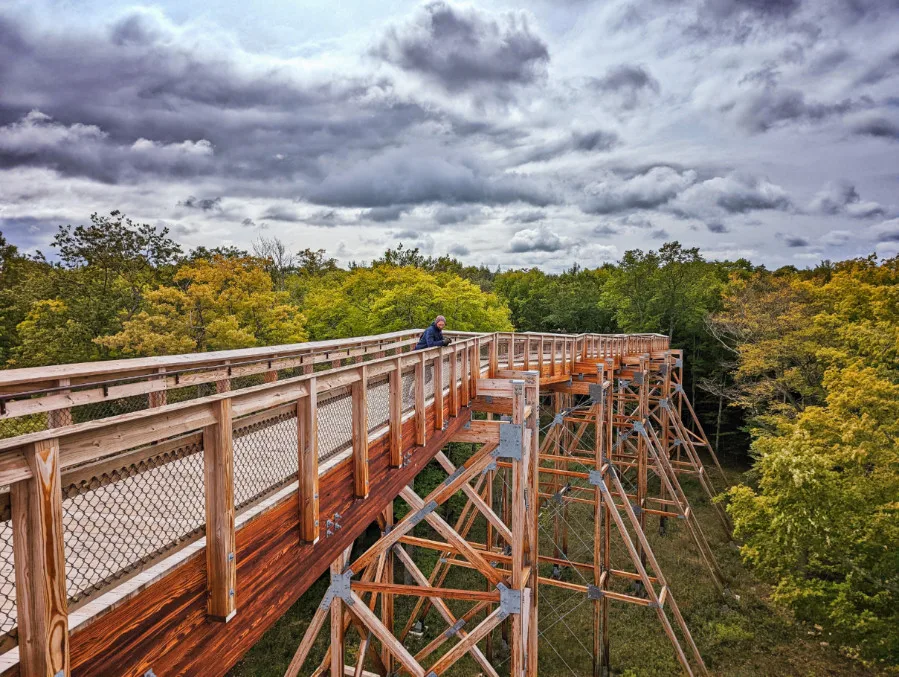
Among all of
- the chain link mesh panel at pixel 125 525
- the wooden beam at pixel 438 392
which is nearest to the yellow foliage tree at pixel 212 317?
the wooden beam at pixel 438 392

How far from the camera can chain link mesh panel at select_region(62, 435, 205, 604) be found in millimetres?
2359

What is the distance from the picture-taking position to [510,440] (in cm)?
615

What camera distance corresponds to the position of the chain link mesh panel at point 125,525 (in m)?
2.36

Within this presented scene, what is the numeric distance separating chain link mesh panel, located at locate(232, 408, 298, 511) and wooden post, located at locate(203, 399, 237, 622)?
14.0 inches

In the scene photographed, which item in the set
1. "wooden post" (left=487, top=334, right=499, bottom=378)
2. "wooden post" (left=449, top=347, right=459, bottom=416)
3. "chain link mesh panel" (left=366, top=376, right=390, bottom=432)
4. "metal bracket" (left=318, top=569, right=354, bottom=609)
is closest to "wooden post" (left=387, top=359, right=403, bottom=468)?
"chain link mesh panel" (left=366, top=376, right=390, bottom=432)

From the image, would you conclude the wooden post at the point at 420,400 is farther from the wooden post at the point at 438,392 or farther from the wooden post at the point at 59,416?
the wooden post at the point at 59,416

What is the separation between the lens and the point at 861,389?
37.4 ft

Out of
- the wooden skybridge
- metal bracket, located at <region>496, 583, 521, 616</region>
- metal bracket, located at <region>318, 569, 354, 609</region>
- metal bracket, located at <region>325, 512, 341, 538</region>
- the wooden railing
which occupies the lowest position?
metal bracket, located at <region>318, 569, 354, 609</region>

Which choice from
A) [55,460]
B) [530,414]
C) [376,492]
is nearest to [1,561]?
[55,460]

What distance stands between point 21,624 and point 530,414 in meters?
6.23

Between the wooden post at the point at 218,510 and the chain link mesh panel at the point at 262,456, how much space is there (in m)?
0.36

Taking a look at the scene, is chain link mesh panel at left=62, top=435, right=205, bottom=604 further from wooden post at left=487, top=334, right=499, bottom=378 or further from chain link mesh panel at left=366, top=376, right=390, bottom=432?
wooden post at left=487, top=334, right=499, bottom=378

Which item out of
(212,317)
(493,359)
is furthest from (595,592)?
(212,317)

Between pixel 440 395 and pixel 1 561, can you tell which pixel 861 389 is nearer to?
pixel 440 395
